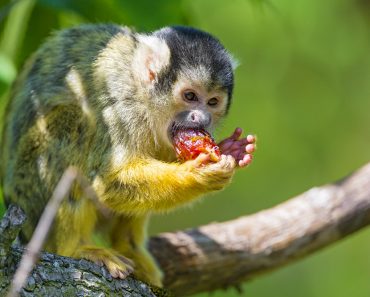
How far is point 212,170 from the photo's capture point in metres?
5.13

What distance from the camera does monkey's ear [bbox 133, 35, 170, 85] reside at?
18.5ft

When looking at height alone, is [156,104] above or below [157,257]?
above

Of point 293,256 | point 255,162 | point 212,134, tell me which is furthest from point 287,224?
point 255,162

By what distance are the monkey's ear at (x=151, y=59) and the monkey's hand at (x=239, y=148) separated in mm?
778

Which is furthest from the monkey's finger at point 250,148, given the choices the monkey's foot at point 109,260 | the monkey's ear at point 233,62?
the monkey's foot at point 109,260

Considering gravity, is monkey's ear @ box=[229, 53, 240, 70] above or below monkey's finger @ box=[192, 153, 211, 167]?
above

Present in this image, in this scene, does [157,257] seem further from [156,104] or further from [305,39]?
[305,39]

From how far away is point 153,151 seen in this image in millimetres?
5730

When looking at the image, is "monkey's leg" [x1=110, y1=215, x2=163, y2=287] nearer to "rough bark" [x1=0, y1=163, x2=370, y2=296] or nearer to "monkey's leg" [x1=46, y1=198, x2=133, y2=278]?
"rough bark" [x1=0, y1=163, x2=370, y2=296]

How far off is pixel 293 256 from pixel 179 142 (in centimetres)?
166

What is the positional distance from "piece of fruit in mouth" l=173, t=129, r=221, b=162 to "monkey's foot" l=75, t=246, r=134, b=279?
2.88ft

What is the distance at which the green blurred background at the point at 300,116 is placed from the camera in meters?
10.7

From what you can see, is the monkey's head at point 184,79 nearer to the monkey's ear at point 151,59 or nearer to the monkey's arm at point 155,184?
the monkey's ear at point 151,59

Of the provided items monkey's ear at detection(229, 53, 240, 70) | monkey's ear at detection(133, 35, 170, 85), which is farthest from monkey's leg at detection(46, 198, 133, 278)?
monkey's ear at detection(229, 53, 240, 70)
